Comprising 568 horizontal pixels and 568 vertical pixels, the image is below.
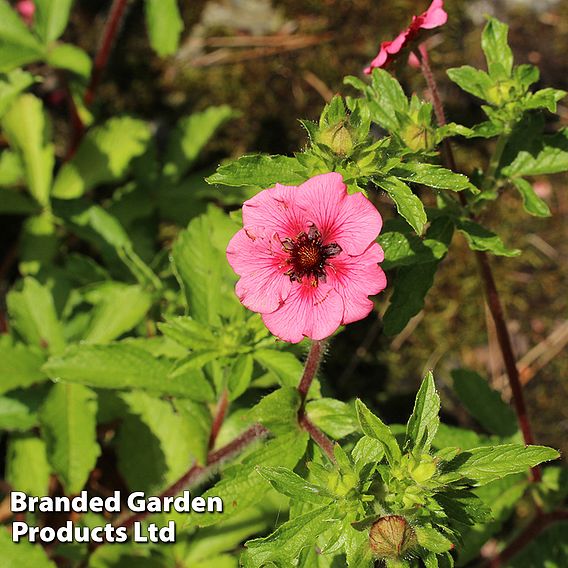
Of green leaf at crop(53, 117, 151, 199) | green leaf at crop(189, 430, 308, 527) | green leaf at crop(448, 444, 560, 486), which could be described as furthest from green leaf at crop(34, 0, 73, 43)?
green leaf at crop(448, 444, 560, 486)

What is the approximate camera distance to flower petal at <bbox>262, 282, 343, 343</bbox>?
5.17ft

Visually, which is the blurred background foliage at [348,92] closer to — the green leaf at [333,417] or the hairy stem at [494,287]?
the hairy stem at [494,287]

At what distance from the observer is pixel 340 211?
5.07ft

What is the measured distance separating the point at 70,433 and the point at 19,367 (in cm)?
30

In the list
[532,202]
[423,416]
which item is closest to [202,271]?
[423,416]

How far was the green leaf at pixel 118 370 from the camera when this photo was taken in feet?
7.02

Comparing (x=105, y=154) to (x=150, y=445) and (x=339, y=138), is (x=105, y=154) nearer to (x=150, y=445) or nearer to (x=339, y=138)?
(x=150, y=445)

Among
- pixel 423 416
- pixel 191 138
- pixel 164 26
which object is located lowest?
pixel 423 416

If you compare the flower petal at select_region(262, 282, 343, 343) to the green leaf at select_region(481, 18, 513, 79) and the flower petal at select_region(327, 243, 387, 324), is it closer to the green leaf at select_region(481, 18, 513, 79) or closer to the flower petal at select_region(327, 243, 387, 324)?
the flower petal at select_region(327, 243, 387, 324)

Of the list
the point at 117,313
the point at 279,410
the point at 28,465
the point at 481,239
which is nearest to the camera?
the point at 279,410

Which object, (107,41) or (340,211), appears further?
(107,41)

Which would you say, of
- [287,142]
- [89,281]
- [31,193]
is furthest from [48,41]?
[287,142]

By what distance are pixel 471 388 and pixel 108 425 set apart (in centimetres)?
148

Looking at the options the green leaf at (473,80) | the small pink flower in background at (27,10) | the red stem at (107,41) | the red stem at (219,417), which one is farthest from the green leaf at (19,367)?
the small pink flower in background at (27,10)
